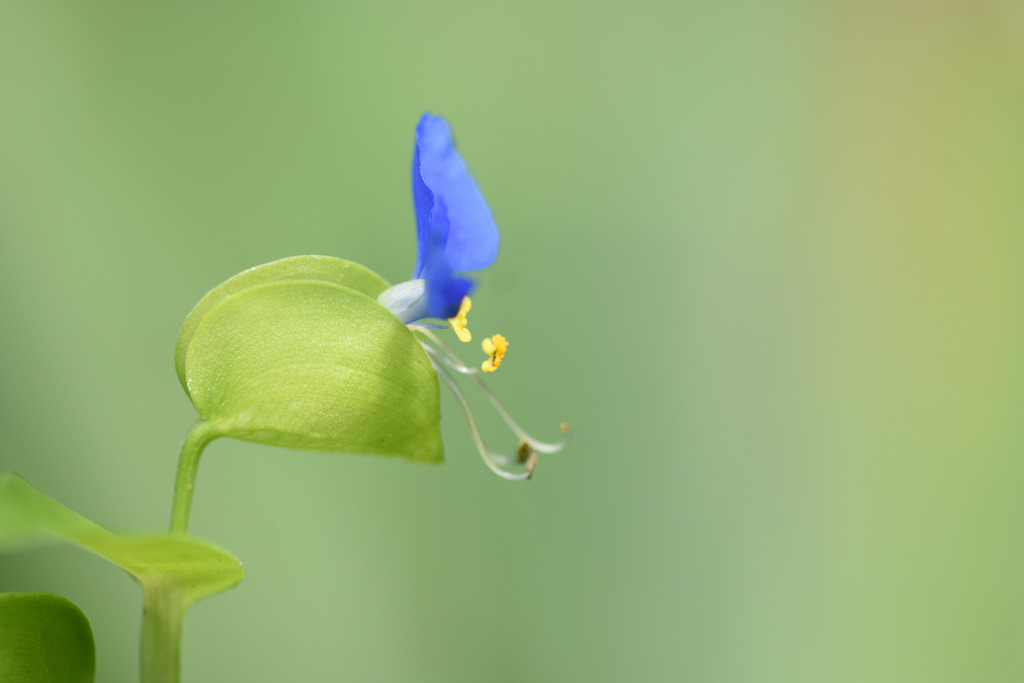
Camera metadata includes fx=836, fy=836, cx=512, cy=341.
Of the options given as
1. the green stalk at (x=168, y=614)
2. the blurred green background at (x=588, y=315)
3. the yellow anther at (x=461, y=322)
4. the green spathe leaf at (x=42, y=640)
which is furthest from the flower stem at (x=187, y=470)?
the blurred green background at (x=588, y=315)

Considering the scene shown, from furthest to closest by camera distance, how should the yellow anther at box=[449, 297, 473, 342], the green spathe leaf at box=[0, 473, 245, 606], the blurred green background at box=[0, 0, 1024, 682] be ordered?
the blurred green background at box=[0, 0, 1024, 682] → the yellow anther at box=[449, 297, 473, 342] → the green spathe leaf at box=[0, 473, 245, 606]

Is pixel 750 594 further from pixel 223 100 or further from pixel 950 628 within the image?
pixel 223 100

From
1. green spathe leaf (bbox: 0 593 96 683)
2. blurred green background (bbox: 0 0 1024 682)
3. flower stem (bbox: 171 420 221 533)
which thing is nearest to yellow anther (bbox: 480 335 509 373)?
flower stem (bbox: 171 420 221 533)

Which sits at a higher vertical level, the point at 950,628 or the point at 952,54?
the point at 952,54

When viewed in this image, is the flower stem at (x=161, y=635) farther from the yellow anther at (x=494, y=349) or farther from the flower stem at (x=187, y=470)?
the yellow anther at (x=494, y=349)

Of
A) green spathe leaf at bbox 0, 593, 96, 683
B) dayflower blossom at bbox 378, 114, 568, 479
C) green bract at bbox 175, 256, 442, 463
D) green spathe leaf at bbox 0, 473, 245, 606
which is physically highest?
dayflower blossom at bbox 378, 114, 568, 479

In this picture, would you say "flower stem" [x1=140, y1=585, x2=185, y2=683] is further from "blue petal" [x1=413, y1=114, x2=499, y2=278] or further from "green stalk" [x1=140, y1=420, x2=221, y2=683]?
"blue petal" [x1=413, y1=114, x2=499, y2=278]

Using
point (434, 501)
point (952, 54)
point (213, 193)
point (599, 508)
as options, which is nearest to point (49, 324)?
point (213, 193)
